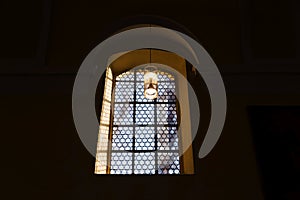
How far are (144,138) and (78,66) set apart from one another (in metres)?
1.51

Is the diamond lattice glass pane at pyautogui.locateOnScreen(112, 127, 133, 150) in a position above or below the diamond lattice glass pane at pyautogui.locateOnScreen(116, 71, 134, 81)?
below

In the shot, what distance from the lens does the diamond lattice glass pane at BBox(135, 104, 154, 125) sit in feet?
19.9

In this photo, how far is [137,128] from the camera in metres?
5.96

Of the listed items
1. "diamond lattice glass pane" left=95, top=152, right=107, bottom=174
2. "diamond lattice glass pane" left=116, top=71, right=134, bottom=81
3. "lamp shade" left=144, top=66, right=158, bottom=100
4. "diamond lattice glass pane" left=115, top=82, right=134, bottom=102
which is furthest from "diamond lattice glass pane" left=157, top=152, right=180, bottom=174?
"diamond lattice glass pane" left=116, top=71, right=134, bottom=81

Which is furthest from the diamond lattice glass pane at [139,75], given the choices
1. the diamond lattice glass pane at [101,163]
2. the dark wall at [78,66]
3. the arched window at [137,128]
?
the diamond lattice glass pane at [101,163]

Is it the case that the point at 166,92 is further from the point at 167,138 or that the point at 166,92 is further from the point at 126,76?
the point at 167,138

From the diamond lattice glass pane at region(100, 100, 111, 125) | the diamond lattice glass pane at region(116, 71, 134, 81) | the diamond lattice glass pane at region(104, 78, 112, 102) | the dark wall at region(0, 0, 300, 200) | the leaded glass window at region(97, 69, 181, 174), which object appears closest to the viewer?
the dark wall at region(0, 0, 300, 200)

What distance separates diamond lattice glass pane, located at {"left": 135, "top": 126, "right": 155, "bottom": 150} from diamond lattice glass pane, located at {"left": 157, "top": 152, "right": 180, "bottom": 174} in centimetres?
23

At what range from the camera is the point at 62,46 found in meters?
5.55

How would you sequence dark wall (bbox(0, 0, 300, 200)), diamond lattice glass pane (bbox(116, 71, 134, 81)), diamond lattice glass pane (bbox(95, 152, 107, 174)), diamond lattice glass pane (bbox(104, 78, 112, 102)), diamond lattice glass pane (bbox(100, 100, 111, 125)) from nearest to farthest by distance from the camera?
dark wall (bbox(0, 0, 300, 200)) → diamond lattice glass pane (bbox(95, 152, 107, 174)) → diamond lattice glass pane (bbox(100, 100, 111, 125)) → diamond lattice glass pane (bbox(104, 78, 112, 102)) → diamond lattice glass pane (bbox(116, 71, 134, 81))

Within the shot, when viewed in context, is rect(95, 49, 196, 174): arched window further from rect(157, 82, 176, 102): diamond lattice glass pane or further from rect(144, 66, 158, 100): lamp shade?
rect(144, 66, 158, 100): lamp shade

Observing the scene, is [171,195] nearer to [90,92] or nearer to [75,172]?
[75,172]

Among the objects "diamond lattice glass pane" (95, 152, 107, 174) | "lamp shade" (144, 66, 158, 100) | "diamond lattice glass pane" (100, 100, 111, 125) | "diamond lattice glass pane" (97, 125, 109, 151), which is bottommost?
"diamond lattice glass pane" (95, 152, 107, 174)

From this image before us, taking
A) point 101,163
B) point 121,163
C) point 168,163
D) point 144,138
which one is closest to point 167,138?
point 144,138
